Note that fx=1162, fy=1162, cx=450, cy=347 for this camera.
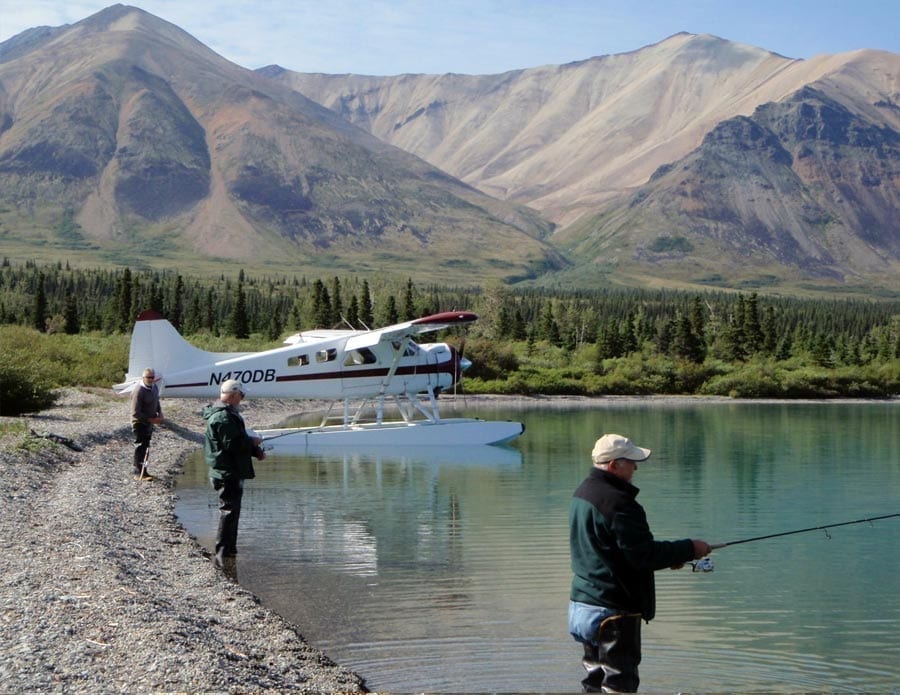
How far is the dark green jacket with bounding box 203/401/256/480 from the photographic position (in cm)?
1124

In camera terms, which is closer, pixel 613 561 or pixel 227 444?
pixel 613 561

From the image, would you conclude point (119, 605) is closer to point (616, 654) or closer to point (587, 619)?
point (587, 619)

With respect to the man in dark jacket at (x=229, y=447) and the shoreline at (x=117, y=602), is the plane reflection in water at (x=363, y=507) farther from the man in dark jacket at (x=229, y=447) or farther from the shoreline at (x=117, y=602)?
the man in dark jacket at (x=229, y=447)

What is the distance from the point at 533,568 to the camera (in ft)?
42.9

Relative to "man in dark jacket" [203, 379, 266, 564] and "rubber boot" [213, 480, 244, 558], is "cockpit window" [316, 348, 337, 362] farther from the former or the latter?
"man in dark jacket" [203, 379, 266, 564]

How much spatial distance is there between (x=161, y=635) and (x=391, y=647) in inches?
87.3

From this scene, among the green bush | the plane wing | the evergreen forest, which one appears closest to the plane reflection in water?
the plane wing

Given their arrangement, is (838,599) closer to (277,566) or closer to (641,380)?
(277,566)

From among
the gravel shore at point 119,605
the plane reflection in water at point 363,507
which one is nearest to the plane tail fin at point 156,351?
the plane reflection in water at point 363,507

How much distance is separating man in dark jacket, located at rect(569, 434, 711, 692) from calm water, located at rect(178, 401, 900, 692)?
2.11 m

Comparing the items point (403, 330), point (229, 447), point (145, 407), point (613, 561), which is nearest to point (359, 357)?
point (403, 330)

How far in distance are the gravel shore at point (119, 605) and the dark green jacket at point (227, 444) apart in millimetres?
1056

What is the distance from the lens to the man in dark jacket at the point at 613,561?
6270 mm

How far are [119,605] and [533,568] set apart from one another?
551 cm
